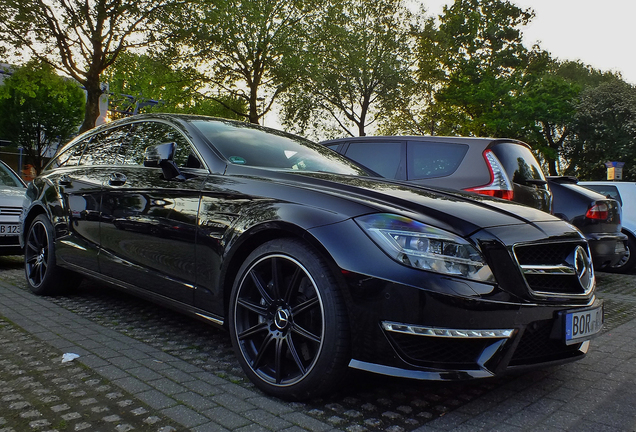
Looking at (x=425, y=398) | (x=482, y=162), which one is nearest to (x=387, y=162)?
(x=482, y=162)

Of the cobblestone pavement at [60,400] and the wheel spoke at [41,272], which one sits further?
the wheel spoke at [41,272]

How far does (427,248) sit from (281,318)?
2.75 feet

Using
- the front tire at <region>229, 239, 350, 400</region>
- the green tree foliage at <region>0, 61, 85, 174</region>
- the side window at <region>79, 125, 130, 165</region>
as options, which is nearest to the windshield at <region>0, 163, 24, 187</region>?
the side window at <region>79, 125, 130, 165</region>

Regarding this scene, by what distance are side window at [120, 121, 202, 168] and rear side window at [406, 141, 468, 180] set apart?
2867mm

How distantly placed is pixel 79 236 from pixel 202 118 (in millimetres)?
1504

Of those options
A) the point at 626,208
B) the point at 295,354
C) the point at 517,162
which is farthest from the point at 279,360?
the point at 626,208

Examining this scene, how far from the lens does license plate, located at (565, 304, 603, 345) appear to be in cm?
267

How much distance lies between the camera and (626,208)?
940 cm

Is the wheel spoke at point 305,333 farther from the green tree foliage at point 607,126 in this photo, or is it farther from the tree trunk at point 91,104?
the green tree foliage at point 607,126

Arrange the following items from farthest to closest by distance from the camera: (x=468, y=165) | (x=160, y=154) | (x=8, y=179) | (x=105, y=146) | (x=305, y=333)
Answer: (x=8, y=179), (x=468, y=165), (x=105, y=146), (x=160, y=154), (x=305, y=333)

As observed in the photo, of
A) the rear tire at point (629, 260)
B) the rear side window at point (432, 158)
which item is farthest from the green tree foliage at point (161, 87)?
the rear tire at point (629, 260)

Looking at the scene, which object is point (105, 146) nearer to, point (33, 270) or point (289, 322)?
point (33, 270)

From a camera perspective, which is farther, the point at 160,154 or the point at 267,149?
the point at 267,149

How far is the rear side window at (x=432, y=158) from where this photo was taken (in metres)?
5.77
